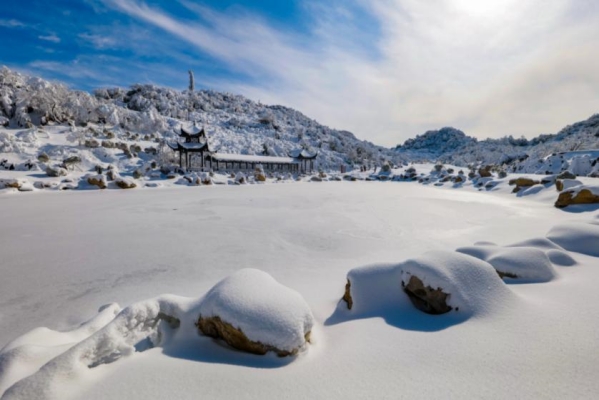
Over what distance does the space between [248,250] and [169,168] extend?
21.9 metres

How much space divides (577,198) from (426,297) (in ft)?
31.8

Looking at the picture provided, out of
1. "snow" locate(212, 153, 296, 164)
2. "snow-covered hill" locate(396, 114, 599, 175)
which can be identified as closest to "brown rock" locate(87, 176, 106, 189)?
"snow" locate(212, 153, 296, 164)

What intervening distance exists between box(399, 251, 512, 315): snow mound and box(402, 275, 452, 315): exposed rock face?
0.02 meters

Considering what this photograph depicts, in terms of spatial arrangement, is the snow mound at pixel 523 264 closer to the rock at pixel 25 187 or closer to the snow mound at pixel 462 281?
the snow mound at pixel 462 281

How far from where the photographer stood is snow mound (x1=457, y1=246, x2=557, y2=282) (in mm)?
2756

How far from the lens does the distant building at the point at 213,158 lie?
91.1 feet

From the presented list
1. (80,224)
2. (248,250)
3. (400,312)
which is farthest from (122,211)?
(400,312)

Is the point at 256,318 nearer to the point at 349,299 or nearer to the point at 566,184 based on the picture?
the point at 349,299

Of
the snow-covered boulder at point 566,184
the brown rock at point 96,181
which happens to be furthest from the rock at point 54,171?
the snow-covered boulder at point 566,184

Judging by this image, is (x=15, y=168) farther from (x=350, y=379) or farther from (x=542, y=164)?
(x=542, y=164)

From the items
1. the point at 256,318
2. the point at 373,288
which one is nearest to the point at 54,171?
the point at 256,318

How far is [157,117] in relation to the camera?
131ft

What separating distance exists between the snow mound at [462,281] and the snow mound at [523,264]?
82 cm

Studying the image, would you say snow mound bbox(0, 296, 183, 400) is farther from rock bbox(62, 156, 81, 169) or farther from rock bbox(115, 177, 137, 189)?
rock bbox(62, 156, 81, 169)
